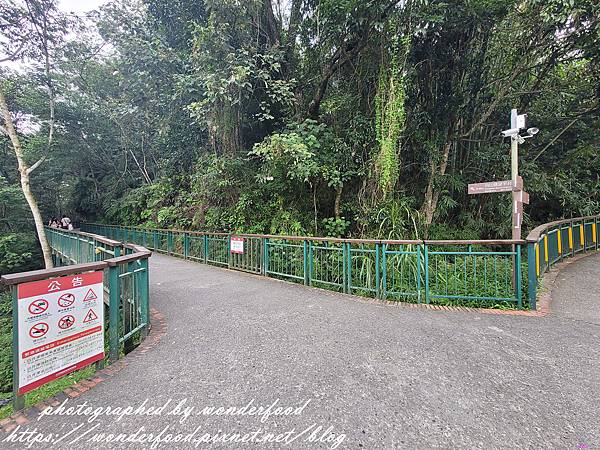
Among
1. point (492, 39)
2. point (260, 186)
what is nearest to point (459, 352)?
point (260, 186)

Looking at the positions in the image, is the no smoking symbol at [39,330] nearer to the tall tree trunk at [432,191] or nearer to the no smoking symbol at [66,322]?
the no smoking symbol at [66,322]

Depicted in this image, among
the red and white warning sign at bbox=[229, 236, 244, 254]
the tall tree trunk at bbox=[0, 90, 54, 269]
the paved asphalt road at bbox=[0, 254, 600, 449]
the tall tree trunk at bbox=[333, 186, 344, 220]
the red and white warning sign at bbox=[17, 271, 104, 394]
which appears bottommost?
the paved asphalt road at bbox=[0, 254, 600, 449]

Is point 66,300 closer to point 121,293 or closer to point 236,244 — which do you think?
point 121,293

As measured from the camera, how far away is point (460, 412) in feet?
6.80

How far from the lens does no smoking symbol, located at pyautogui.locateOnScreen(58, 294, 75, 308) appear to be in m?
2.37

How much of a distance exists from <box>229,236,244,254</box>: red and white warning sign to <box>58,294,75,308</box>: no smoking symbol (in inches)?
195

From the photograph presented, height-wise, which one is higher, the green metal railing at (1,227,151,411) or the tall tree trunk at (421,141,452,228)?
the tall tree trunk at (421,141,452,228)

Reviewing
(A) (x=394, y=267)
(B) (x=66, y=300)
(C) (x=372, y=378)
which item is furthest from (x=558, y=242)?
(B) (x=66, y=300)

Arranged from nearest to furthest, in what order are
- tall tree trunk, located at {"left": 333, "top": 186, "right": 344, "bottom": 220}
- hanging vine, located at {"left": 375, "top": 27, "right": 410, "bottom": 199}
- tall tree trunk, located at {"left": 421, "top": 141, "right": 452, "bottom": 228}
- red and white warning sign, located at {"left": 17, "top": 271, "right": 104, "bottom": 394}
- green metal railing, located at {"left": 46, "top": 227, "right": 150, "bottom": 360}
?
red and white warning sign, located at {"left": 17, "top": 271, "right": 104, "bottom": 394} < green metal railing, located at {"left": 46, "top": 227, "right": 150, "bottom": 360} < hanging vine, located at {"left": 375, "top": 27, "right": 410, "bottom": 199} < tall tree trunk, located at {"left": 421, "top": 141, "right": 452, "bottom": 228} < tall tree trunk, located at {"left": 333, "top": 186, "right": 344, "bottom": 220}

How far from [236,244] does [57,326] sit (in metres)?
5.21

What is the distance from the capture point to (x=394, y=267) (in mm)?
4922

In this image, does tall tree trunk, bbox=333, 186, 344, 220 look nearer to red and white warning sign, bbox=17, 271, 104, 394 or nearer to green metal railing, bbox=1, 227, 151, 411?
green metal railing, bbox=1, 227, 151, 411

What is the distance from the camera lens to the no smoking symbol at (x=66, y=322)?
236 centimetres

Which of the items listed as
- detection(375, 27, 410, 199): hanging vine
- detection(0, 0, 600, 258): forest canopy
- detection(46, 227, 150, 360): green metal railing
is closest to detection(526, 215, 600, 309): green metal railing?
detection(0, 0, 600, 258): forest canopy
